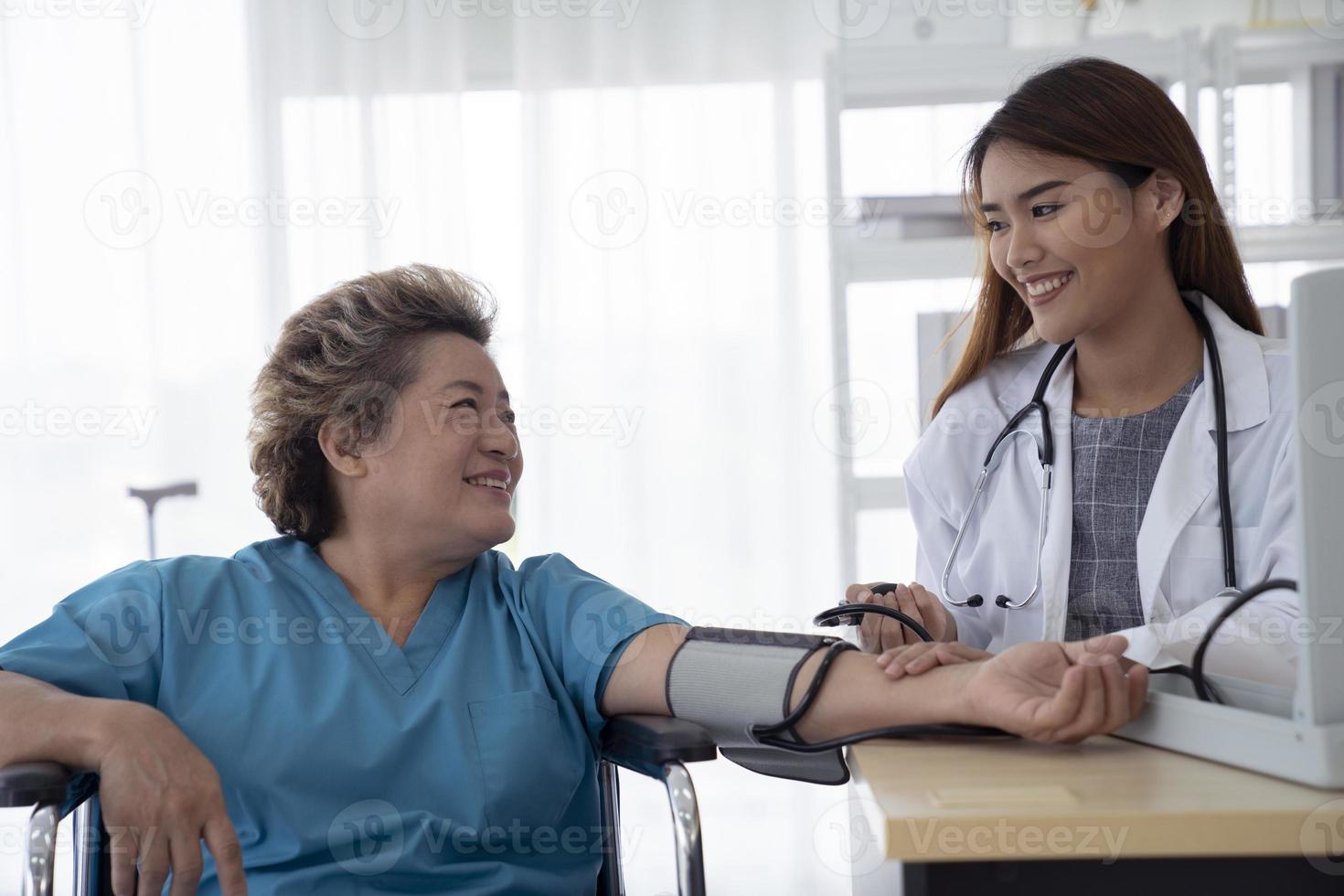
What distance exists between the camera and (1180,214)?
149 cm

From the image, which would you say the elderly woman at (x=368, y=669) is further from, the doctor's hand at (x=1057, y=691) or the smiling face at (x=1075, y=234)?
the smiling face at (x=1075, y=234)

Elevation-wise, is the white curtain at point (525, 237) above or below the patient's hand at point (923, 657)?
above

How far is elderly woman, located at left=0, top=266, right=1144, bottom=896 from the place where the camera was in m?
1.06

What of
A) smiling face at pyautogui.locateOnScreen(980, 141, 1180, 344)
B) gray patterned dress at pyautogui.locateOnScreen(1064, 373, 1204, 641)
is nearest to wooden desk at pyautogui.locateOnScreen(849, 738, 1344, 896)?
gray patterned dress at pyautogui.locateOnScreen(1064, 373, 1204, 641)

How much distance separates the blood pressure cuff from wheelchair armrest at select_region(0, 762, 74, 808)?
22.5 inches

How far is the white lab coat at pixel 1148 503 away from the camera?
1268 millimetres

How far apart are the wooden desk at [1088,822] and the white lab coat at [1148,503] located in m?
0.19

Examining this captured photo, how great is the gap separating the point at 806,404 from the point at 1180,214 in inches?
55.7

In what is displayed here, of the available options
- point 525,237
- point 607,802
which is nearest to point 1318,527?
point 607,802

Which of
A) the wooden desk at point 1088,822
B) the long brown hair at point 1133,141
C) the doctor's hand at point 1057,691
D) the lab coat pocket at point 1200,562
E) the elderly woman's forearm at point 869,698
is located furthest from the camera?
the long brown hair at point 1133,141

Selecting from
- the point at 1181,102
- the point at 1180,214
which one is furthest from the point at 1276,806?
the point at 1181,102

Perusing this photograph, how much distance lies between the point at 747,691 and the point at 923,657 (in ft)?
0.57

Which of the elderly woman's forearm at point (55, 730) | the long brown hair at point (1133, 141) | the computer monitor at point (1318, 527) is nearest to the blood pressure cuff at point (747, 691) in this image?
the computer monitor at point (1318, 527)

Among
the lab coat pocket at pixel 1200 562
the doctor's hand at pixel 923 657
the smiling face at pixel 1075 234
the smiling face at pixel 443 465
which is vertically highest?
the smiling face at pixel 1075 234
